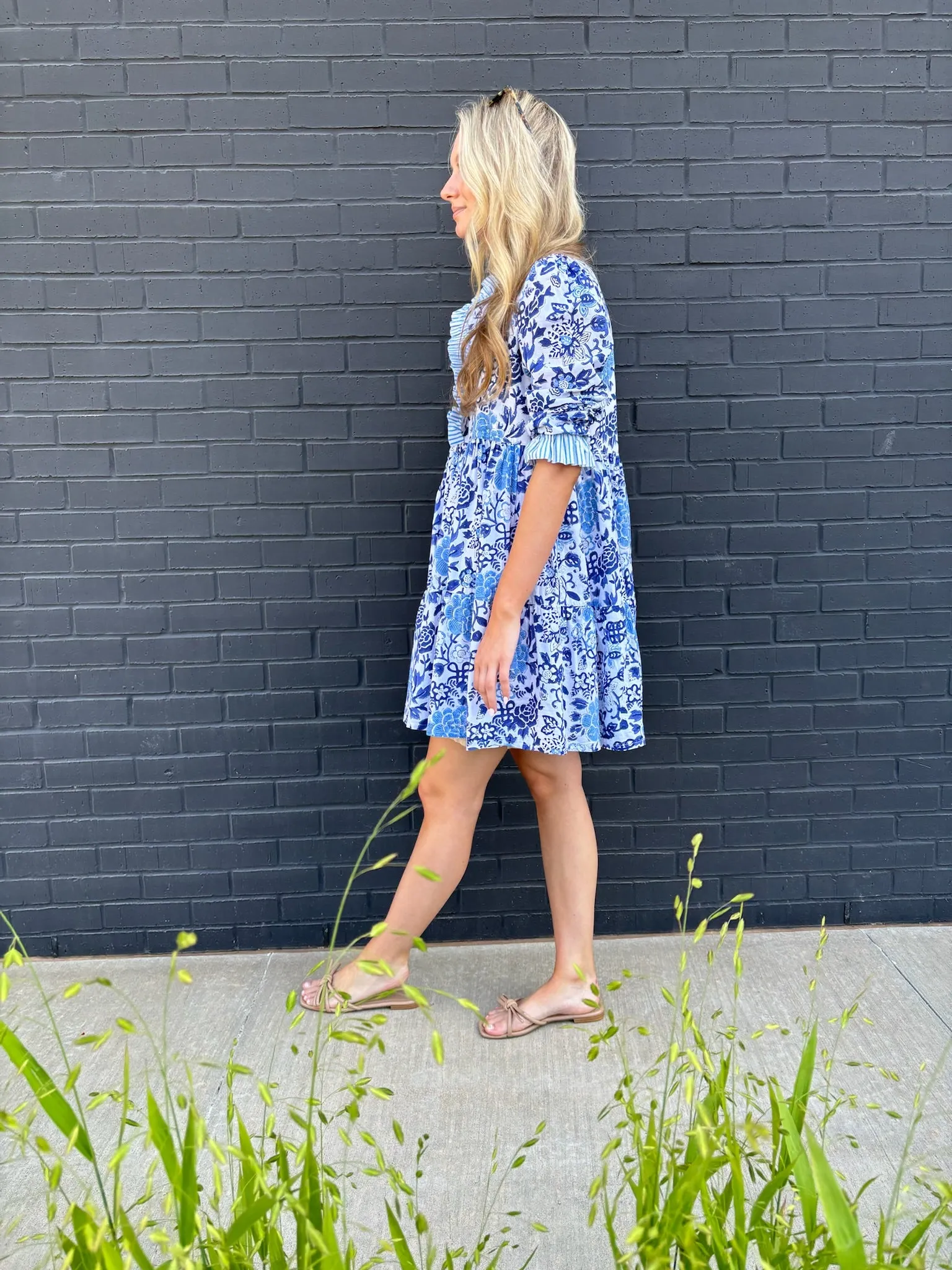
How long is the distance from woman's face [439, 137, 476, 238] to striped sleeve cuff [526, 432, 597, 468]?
1.70 feet

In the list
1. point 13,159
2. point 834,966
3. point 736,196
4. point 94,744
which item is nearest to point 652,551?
point 736,196

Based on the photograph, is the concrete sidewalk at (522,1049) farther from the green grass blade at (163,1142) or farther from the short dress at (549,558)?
the green grass blade at (163,1142)

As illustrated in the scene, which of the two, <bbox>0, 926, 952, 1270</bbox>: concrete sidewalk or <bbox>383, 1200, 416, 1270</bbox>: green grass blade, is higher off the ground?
<bbox>383, 1200, 416, 1270</bbox>: green grass blade

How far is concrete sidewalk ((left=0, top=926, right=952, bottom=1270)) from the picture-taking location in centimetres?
206

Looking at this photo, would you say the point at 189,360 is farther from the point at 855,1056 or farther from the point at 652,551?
the point at 855,1056

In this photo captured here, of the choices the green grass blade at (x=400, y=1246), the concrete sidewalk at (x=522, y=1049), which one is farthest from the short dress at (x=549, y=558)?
the green grass blade at (x=400, y=1246)

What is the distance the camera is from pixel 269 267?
2863 mm

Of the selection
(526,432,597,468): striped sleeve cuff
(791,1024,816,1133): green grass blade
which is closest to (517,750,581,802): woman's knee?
(526,432,597,468): striped sleeve cuff

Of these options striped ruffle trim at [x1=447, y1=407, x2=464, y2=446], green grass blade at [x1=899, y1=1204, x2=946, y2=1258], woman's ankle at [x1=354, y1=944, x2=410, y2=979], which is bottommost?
woman's ankle at [x1=354, y1=944, x2=410, y2=979]

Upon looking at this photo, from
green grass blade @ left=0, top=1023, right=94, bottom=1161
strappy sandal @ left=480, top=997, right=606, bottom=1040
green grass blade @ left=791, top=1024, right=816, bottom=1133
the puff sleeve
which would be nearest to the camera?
green grass blade @ left=0, top=1023, right=94, bottom=1161

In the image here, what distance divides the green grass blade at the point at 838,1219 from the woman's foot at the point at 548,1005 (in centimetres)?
152

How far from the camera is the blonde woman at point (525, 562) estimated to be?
236cm

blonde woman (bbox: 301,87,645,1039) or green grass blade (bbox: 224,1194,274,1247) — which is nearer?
green grass blade (bbox: 224,1194,274,1247)

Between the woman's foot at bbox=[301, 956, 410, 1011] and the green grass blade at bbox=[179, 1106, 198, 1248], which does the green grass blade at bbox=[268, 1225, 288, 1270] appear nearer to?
the green grass blade at bbox=[179, 1106, 198, 1248]
